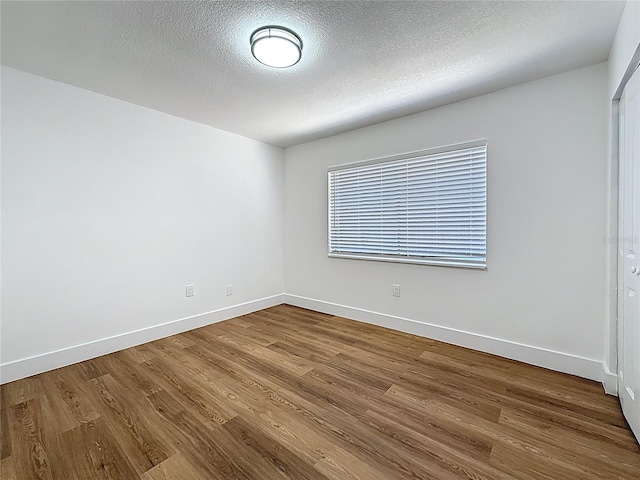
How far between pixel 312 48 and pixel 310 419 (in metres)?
2.43

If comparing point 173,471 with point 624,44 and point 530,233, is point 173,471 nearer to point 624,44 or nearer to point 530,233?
point 530,233

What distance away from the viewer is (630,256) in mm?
1635

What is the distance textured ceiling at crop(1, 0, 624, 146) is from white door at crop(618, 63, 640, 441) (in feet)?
1.94

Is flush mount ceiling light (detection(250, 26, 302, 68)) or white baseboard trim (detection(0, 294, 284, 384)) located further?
white baseboard trim (detection(0, 294, 284, 384))

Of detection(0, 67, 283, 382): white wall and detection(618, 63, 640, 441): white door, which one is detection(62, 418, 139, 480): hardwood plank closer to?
detection(0, 67, 283, 382): white wall

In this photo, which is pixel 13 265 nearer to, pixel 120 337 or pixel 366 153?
pixel 120 337

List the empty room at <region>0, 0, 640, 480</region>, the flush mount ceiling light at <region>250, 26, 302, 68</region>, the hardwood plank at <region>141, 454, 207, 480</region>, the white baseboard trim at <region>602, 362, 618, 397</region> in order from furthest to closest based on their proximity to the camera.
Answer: the white baseboard trim at <region>602, 362, 618, 397</region>
the flush mount ceiling light at <region>250, 26, 302, 68</region>
the empty room at <region>0, 0, 640, 480</region>
the hardwood plank at <region>141, 454, 207, 480</region>

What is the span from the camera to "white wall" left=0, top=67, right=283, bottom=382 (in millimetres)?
2244

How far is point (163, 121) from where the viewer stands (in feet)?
10.0

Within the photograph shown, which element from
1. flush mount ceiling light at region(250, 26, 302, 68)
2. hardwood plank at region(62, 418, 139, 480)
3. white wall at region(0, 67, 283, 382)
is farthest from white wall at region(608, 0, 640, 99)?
white wall at region(0, 67, 283, 382)

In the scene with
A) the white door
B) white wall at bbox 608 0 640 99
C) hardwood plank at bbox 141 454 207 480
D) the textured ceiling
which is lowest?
hardwood plank at bbox 141 454 207 480

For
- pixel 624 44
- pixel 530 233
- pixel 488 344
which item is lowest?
pixel 488 344

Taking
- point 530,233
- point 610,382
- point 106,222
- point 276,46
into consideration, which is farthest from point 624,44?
point 106,222

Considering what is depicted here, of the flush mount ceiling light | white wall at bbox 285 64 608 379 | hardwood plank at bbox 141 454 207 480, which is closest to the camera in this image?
hardwood plank at bbox 141 454 207 480
